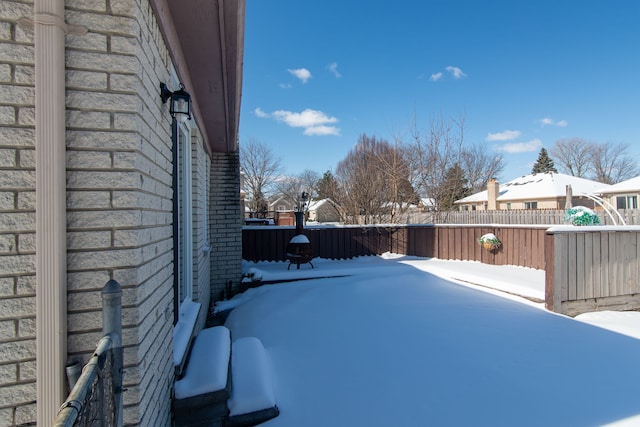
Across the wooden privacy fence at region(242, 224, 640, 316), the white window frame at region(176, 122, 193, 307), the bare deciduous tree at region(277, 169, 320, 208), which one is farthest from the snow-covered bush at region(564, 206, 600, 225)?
the bare deciduous tree at region(277, 169, 320, 208)

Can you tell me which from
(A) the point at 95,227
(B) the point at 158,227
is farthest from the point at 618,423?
(A) the point at 95,227

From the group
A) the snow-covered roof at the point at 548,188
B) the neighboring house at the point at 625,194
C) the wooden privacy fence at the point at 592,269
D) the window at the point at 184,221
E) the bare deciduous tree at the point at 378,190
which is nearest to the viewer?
the window at the point at 184,221

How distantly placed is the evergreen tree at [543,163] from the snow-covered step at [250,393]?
1922 inches

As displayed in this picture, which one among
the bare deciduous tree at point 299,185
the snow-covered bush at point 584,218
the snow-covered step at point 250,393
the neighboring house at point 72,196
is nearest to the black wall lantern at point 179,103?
the neighboring house at point 72,196

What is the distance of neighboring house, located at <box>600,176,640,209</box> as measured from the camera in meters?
17.9

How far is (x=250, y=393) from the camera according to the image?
2.55 meters

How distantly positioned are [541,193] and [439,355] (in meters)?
24.8

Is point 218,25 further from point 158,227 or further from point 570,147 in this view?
point 570,147

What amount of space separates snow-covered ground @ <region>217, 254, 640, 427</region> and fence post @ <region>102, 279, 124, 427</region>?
159 cm

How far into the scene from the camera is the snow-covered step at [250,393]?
7.91 ft

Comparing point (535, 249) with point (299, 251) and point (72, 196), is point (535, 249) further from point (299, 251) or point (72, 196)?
point (72, 196)

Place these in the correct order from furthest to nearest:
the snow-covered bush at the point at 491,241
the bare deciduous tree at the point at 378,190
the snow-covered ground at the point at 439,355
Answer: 1. the bare deciduous tree at the point at 378,190
2. the snow-covered bush at the point at 491,241
3. the snow-covered ground at the point at 439,355

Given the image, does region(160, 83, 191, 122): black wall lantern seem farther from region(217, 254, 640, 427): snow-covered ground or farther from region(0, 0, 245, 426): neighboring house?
region(217, 254, 640, 427): snow-covered ground

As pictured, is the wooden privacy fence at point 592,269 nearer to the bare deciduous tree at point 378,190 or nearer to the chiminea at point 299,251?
the chiminea at point 299,251
